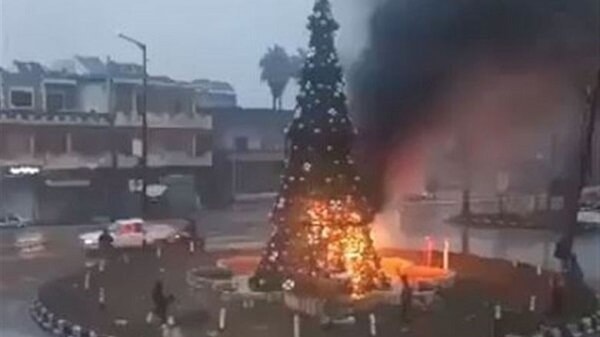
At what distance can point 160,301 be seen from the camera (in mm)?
1926

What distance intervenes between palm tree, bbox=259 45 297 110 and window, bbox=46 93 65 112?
1.34 ft

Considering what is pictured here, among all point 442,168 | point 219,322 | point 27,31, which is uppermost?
point 27,31

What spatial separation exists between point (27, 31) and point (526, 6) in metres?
1.06

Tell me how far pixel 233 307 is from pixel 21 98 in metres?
0.61

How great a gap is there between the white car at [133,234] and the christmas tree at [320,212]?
215mm

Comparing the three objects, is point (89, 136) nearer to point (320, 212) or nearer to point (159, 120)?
point (159, 120)

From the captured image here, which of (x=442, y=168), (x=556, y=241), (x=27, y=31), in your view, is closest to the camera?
(x=27, y=31)

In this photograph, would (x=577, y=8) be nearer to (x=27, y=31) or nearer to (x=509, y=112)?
(x=509, y=112)

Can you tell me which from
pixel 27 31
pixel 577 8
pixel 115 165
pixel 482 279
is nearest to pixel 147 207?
pixel 115 165

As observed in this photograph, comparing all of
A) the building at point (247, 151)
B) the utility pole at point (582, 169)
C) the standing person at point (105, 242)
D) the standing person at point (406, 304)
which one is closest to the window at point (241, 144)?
the building at point (247, 151)

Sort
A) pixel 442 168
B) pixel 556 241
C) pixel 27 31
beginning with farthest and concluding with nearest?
1. pixel 556 241
2. pixel 442 168
3. pixel 27 31

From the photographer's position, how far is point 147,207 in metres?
1.96

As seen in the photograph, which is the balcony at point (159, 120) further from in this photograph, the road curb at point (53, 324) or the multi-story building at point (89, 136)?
the road curb at point (53, 324)

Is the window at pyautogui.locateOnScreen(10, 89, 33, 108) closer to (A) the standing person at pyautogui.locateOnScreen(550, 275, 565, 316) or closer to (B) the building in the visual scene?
(B) the building
